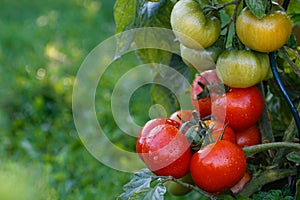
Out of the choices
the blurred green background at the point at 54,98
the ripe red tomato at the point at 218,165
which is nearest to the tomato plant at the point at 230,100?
the ripe red tomato at the point at 218,165

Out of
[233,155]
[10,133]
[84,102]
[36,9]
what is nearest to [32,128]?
[10,133]

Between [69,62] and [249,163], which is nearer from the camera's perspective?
[249,163]

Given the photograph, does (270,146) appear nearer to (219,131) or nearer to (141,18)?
(219,131)

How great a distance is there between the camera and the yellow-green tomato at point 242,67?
0.91 meters

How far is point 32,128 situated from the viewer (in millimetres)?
2312

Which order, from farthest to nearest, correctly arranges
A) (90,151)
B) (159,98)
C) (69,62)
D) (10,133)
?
(69,62)
(10,133)
(90,151)
(159,98)

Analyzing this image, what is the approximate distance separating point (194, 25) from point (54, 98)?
169 centimetres

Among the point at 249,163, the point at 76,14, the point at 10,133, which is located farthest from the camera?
the point at 76,14

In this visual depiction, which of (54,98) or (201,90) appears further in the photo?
(54,98)

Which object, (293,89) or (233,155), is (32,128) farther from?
(233,155)

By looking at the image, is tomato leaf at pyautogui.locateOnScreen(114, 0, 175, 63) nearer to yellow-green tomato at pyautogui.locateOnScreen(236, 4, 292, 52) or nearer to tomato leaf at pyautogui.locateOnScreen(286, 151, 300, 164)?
yellow-green tomato at pyautogui.locateOnScreen(236, 4, 292, 52)

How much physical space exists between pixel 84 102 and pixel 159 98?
4.09 ft

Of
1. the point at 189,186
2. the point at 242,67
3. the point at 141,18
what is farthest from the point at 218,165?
the point at 141,18

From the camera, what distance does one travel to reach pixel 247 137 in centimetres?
104
